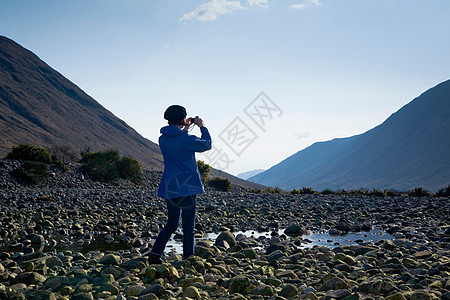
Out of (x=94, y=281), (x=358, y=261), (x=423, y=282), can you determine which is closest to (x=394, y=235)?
(x=358, y=261)

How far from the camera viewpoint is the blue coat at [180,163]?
559 centimetres

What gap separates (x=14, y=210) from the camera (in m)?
12.2

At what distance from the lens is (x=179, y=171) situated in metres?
5.65

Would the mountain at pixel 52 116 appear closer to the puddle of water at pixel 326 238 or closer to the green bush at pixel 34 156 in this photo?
the green bush at pixel 34 156

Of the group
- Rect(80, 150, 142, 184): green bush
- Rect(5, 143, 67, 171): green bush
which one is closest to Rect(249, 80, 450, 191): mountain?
Rect(80, 150, 142, 184): green bush

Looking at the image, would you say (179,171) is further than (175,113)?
No

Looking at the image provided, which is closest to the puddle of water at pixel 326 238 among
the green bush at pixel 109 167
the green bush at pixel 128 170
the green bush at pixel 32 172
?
the green bush at pixel 32 172

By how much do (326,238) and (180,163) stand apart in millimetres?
5420

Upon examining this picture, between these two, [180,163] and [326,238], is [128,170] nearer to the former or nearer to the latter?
[326,238]

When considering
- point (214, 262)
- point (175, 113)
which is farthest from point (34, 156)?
point (214, 262)

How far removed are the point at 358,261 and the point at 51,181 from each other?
19202 millimetres

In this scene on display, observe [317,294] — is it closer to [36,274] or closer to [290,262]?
[290,262]

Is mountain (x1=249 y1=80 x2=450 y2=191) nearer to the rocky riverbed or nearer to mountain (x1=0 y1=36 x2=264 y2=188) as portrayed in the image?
mountain (x1=0 y1=36 x2=264 y2=188)

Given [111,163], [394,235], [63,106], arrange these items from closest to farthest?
1. [394,235]
2. [111,163]
3. [63,106]
